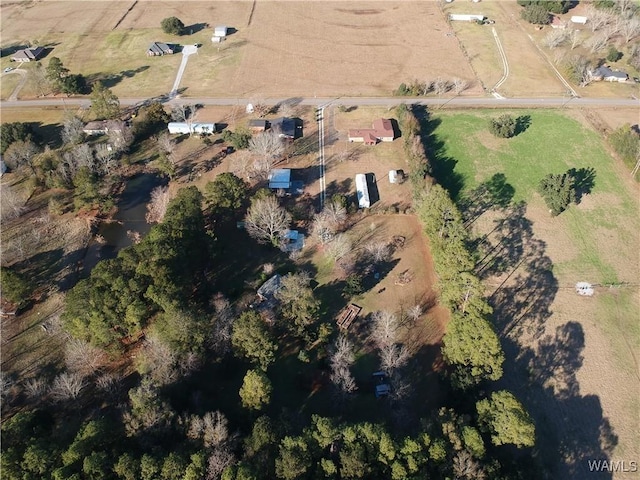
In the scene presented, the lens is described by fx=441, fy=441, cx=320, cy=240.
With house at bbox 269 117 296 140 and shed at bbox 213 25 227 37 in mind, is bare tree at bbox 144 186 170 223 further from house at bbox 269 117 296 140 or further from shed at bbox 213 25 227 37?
shed at bbox 213 25 227 37

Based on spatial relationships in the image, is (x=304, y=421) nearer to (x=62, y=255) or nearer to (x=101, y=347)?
(x=101, y=347)

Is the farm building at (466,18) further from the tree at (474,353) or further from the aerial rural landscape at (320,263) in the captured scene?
the tree at (474,353)

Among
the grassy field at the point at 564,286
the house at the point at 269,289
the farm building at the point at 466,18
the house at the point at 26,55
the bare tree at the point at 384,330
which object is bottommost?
the grassy field at the point at 564,286

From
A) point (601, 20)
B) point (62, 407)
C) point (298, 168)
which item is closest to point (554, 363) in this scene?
point (298, 168)

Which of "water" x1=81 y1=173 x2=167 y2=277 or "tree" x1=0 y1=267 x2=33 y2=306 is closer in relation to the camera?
"tree" x1=0 y1=267 x2=33 y2=306

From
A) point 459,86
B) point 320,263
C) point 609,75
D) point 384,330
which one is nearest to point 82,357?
point 320,263

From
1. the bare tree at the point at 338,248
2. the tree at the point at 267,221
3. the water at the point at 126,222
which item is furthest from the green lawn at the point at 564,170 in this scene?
the water at the point at 126,222

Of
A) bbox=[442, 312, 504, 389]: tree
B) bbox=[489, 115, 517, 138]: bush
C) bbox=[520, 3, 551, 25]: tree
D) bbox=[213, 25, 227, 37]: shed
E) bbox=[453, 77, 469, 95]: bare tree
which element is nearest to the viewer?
bbox=[442, 312, 504, 389]: tree

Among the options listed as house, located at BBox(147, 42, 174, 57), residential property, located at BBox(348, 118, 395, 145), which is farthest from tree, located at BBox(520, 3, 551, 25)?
house, located at BBox(147, 42, 174, 57)
